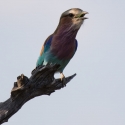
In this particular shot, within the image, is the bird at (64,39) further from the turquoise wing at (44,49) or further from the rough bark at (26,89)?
the rough bark at (26,89)

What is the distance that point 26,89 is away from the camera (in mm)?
6191

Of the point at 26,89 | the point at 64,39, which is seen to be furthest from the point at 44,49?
the point at 26,89

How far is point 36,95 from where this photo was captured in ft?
21.3

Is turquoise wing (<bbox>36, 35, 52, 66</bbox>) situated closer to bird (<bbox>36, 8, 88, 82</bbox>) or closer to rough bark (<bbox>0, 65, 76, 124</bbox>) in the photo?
bird (<bbox>36, 8, 88, 82</bbox>)

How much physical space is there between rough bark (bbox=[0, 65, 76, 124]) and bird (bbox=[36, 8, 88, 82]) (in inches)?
20.6

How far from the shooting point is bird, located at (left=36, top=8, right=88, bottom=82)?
693 cm

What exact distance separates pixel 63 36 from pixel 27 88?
119cm

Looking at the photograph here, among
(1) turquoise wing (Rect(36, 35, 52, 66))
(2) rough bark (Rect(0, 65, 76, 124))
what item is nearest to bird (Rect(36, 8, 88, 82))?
(1) turquoise wing (Rect(36, 35, 52, 66))

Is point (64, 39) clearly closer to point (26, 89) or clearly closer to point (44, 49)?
point (44, 49)

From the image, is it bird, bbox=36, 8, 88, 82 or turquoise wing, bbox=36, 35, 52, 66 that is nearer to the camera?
bird, bbox=36, 8, 88, 82

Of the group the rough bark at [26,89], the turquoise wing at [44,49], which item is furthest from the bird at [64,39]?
the rough bark at [26,89]

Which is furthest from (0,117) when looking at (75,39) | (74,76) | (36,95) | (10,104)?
(75,39)

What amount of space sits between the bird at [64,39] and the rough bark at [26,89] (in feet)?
1.71

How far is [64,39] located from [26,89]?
117 centimetres
